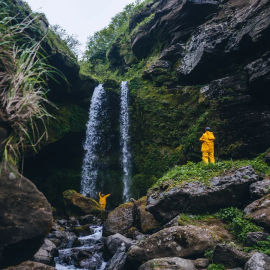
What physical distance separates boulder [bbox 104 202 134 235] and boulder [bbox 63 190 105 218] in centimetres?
313

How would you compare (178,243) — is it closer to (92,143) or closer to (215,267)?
(215,267)

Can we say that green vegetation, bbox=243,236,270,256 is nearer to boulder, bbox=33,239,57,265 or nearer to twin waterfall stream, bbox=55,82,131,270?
boulder, bbox=33,239,57,265

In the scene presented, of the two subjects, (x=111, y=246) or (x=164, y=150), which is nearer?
(x=111, y=246)

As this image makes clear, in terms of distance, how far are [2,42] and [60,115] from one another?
48.3ft

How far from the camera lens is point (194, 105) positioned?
14.0 meters

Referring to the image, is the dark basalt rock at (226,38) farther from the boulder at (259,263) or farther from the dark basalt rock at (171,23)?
the boulder at (259,263)

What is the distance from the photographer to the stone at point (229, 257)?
4070 millimetres

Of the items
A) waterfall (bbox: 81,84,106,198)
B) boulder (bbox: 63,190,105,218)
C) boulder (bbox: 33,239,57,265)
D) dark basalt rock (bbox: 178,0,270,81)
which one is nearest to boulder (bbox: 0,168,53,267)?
boulder (bbox: 33,239,57,265)

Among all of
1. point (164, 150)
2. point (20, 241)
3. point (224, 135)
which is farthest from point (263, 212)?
point (164, 150)

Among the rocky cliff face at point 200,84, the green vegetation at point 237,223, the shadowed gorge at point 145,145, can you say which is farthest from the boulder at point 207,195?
the rocky cliff face at point 200,84

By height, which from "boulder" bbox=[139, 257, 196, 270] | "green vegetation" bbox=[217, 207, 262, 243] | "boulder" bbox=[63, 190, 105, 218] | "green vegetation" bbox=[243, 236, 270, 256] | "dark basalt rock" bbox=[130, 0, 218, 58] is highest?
"dark basalt rock" bbox=[130, 0, 218, 58]

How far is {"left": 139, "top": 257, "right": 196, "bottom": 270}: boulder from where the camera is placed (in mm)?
4258

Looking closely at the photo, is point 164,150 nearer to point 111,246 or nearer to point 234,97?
point 234,97

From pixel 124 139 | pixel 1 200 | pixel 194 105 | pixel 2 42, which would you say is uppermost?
pixel 194 105
